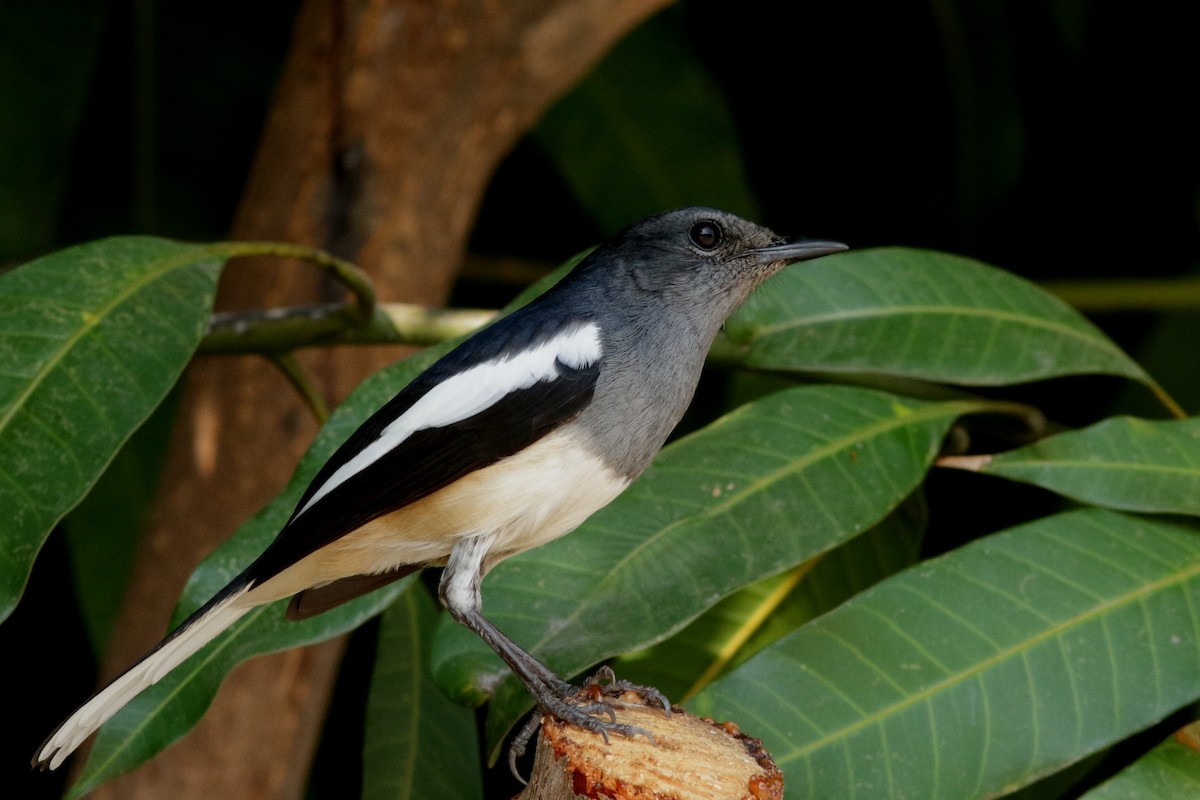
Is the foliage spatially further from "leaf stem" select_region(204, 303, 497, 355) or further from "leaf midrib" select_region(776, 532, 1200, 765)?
"leaf stem" select_region(204, 303, 497, 355)

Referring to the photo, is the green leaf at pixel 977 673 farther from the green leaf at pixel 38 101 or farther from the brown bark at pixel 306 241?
the green leaf at pixel 38 101

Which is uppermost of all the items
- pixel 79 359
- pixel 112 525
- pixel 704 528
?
pixel 79 359

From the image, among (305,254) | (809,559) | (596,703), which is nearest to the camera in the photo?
(596,703)

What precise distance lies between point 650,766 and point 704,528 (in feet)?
1.77

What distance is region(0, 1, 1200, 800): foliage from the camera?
1.79 metres

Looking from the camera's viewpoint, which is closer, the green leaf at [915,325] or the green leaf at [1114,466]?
the green leaf at [1114,466]

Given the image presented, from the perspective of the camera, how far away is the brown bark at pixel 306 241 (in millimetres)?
2674

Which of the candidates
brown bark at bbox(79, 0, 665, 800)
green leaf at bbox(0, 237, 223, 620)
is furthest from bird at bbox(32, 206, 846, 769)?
brown bark at bbox(79, 0, 665, 800)

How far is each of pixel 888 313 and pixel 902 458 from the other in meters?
0.30

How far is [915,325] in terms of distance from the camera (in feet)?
7.51

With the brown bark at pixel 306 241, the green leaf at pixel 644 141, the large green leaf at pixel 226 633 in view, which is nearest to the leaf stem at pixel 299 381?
the large green leaf at pixel 226 633

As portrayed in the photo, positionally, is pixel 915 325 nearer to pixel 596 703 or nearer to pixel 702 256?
pixel 702 256

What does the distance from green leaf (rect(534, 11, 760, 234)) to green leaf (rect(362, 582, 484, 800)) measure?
4.36 feet

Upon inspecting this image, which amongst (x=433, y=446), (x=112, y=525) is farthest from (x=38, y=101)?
(x=433, y=446)
